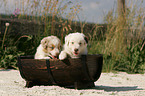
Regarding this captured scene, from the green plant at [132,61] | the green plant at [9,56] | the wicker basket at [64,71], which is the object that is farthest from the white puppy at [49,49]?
the green plant at [132,61]

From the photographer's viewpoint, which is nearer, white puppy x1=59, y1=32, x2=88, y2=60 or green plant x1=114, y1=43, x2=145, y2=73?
white puppy x1=59, y1=32, x2=88, y2=60

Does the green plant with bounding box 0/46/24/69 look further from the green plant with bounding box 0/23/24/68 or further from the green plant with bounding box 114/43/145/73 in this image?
the green plant with bounding box 114/43/145/73

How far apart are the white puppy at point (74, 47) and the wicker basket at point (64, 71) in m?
0.10

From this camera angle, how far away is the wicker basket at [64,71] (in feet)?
10.0

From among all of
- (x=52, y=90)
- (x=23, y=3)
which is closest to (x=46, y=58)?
(x=52, y=90)

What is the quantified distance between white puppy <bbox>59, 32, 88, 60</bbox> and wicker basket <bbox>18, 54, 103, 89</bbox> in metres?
0.10

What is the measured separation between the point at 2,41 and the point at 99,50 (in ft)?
9.79

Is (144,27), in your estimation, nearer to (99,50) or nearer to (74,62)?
(99,50)

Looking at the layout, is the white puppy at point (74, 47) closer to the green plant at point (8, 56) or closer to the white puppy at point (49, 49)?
the white puppy at point (49, 49)

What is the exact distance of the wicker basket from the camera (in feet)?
10.0

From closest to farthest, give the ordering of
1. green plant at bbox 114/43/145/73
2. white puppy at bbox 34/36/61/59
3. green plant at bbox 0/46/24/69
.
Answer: white puppy at bbox 34/36/61/59, green plant at bbox 0/46/24/69, green plant at bbox 114/43/145/73

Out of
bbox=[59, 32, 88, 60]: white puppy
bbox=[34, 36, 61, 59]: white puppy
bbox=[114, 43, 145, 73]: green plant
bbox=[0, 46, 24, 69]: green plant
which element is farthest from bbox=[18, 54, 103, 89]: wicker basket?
bbox=[114, 43, 145, 73]: green plant

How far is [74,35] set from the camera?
10.3 ft

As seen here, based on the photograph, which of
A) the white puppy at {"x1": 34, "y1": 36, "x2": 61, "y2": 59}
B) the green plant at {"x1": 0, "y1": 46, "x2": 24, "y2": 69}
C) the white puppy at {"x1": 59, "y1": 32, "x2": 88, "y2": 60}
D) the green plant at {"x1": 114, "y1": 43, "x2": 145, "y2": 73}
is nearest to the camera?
the white puppy at {"x1": 59, "y1": 32, "x2": 88, "y2": 60}
